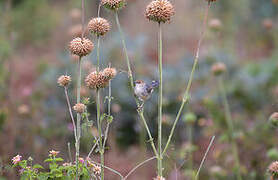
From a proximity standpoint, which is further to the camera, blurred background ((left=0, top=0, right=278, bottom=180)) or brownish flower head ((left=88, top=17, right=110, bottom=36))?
blurred background ((left=0, top=0, right=278, bottom=180))

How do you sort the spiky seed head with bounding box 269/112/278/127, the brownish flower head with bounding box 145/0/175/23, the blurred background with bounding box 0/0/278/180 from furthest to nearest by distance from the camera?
1. the blurred background with bounding box 0/0/278/180
2. the spiky seed head with bounding box 269/112/278/127
3. the brownish flower head with bounding box 145/0/175/23

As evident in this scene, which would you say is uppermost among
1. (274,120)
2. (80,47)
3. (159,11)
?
(159,11)

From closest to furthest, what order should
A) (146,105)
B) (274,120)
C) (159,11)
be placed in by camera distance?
(159,11) → (274,120) → (146,105)

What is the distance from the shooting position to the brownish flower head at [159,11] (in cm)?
146

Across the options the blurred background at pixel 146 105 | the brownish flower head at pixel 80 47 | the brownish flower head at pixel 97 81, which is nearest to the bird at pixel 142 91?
the brownish flower head at pixel 97 81

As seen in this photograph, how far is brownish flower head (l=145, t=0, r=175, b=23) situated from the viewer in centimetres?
146

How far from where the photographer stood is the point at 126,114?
4129mm

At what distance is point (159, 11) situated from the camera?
146 centimetres

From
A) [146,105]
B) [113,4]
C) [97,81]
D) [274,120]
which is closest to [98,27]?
[113,4]

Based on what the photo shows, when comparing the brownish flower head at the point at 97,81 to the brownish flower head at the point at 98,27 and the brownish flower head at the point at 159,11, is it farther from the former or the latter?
the brownish flower head at the point at 159,11

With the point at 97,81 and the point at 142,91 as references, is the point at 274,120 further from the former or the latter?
the point at 97,81

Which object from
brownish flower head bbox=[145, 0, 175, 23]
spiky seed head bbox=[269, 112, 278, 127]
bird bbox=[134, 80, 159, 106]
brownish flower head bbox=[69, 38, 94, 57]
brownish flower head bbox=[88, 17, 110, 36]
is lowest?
spiky seed head bbox=[269, 112, 278, 127]

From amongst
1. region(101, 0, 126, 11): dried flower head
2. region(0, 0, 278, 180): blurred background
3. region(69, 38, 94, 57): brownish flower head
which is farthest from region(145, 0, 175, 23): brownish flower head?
region(0, 0, 278, 180): blurred background

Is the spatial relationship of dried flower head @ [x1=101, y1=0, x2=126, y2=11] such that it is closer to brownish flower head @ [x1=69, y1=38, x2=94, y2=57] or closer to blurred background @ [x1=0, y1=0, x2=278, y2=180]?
brownish flower head @ [x1=69, y1=38, x2=94, y2=57]
